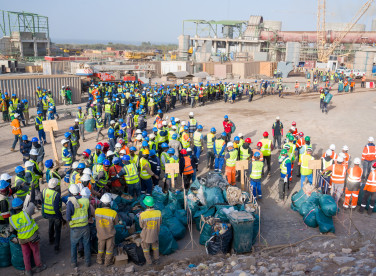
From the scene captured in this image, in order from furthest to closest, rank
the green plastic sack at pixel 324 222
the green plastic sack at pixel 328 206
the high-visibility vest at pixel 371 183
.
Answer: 1. the high-visibility vest at pixel 371 183
2. the green plastic sack at pixel 324 222
3. the green plastic sack at pixel 328 206

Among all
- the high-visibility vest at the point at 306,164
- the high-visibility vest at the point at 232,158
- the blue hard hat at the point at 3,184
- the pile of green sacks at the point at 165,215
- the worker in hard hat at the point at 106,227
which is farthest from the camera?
the high-visibility vest at the point at 232,158

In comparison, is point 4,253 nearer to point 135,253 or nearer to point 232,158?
point 135,253

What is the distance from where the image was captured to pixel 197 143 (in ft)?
37.7

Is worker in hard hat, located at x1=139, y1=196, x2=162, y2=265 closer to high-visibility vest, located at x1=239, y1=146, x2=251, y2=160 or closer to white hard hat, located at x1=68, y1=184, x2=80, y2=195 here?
white hard hat, located at x1=68, y1=184, x2=80, y2=195

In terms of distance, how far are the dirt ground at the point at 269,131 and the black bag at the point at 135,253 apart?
46 cm

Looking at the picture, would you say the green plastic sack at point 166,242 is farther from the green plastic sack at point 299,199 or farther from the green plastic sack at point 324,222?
the green plastic sack at point 299,199

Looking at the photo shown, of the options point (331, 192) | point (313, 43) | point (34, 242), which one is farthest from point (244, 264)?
point (313, 43)

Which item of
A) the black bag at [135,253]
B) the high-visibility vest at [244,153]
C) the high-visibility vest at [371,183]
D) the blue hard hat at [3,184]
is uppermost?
the blue hard hat at [3,184]

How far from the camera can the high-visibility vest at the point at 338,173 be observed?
28.2 ft

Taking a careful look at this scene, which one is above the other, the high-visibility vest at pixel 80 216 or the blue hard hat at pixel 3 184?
the blue hard hat at pixel 3 184

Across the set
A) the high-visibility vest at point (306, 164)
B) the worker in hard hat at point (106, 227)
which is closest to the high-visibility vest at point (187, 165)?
the high-visibility vest at point (306, 164)

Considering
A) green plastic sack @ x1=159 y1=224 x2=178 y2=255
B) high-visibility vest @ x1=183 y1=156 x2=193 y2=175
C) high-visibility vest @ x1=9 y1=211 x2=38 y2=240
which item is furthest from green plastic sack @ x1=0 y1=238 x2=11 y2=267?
high-visibility vest @ x1=183 y1=156 x2=193 y2=175

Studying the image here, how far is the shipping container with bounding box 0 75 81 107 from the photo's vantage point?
20.2 m

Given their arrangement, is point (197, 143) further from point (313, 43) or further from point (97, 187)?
point (313, 43)
